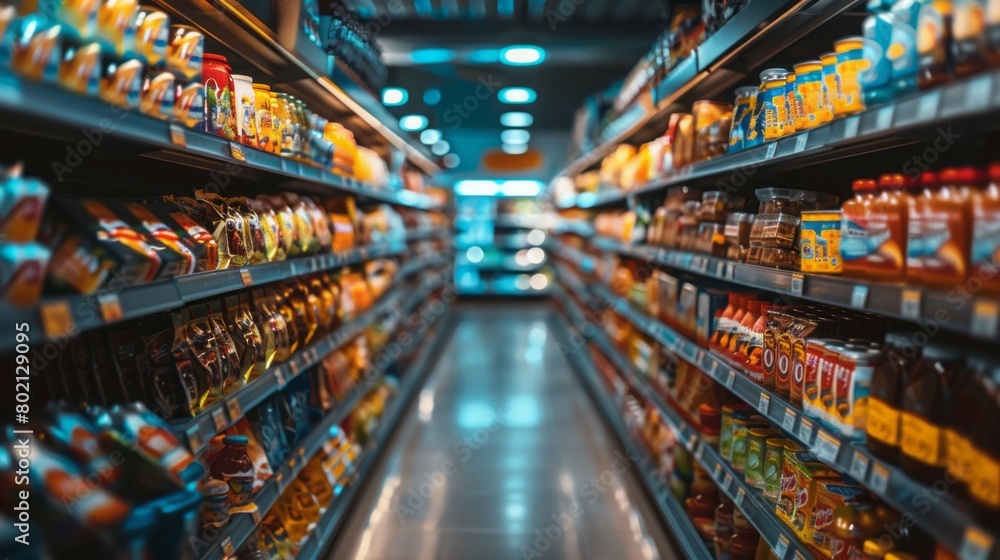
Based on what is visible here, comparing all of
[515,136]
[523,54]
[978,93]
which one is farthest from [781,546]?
[515,136]

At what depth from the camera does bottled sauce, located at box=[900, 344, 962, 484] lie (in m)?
1.28

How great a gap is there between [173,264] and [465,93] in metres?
7.95

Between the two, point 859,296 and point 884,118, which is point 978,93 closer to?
point 884,118

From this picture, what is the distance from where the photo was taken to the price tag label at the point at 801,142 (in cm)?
174

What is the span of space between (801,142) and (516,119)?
380 inches

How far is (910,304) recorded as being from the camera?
4.19 feet

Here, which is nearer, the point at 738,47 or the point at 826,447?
the point at 826,447

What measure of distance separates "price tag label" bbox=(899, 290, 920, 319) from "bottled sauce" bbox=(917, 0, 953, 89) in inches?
15.4

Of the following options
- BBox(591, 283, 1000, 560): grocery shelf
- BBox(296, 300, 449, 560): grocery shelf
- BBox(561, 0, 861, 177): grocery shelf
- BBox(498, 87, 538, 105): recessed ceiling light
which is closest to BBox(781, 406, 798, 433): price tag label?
BBox(591, 283, 1000, 560): grocery shelf

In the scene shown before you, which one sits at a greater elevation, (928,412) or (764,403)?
(928,412)

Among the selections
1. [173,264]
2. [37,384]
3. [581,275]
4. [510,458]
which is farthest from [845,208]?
[581,275]

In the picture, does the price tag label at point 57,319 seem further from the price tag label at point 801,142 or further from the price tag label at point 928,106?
the price tag label at point 801,142

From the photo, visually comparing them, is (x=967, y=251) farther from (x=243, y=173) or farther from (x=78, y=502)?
(x=243, y=173)

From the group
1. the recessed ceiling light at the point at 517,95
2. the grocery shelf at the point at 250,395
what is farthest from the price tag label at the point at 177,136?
the recessed ceiling light at the point at 517,95
